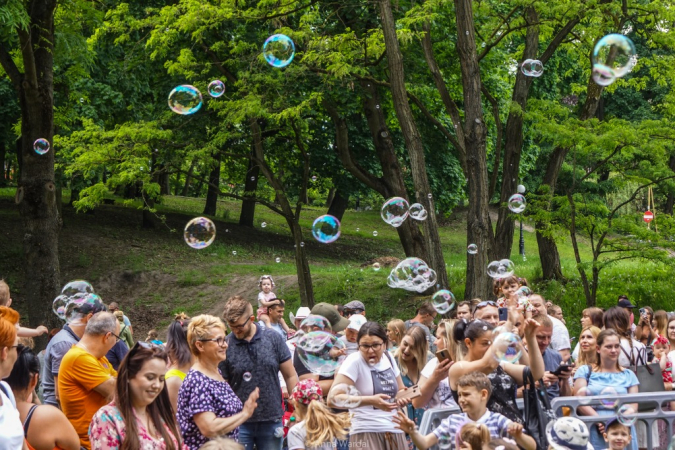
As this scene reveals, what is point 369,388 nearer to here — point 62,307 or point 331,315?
point 331,315

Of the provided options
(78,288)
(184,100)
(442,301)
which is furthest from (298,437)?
(184,100)

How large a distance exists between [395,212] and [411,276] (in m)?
1.06

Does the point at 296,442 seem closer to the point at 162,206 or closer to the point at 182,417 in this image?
the point at 182,417

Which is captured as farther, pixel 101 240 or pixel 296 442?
pixel 101 240

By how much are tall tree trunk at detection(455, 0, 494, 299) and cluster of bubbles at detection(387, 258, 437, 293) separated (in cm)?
200

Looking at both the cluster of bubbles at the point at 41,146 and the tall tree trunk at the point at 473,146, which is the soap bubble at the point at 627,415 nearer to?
the tall tree trunk at the point at 473,146

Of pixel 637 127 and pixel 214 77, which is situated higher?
pixel 214 77

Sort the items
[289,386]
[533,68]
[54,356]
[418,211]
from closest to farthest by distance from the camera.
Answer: [289,386]
[54,356]
[533,68]
[418,211]

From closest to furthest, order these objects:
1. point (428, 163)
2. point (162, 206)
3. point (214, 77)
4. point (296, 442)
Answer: point (296, 442) < point (214, 77) < point (428, 163) < point (162, 206)

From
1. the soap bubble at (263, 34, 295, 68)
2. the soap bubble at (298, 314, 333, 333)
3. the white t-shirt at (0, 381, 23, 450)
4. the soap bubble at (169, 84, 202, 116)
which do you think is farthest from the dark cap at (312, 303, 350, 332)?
the soap bubble at (263, 34, 295, 68)

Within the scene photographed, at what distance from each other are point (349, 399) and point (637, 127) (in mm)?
11270

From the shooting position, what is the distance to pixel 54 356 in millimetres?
6363

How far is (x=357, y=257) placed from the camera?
99.8 ft

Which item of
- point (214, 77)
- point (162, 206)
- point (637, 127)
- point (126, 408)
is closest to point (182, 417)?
point (126, 408)
